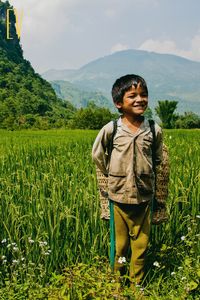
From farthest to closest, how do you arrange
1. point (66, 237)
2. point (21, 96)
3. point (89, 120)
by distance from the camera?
point (21, 96) → point (89, 120) → point (66, 237)

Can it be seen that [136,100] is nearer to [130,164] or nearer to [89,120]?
[130,164]

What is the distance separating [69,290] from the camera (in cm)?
235

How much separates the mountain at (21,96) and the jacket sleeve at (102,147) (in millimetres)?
36654

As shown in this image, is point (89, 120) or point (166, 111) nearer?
point (89, 120)

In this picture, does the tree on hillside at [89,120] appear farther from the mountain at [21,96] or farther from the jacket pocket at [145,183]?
the jacket pocket at [145,183]

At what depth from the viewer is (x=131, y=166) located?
8.18 ft

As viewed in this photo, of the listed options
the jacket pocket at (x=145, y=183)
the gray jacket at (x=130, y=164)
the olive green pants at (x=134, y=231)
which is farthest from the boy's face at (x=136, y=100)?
the olive green pants at (x=134, y=231)

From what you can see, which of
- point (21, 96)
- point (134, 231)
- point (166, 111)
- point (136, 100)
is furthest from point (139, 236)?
point (21, 96)

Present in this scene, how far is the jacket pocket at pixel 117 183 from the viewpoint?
253cm

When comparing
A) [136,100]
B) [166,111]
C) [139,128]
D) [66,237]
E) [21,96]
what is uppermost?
[21,96]

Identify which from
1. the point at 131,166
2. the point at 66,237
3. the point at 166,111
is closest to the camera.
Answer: the point at 131,166

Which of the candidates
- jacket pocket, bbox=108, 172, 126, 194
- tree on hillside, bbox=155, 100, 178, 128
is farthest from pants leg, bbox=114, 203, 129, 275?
tree on hillside, bbox=155, 100, 178, 128

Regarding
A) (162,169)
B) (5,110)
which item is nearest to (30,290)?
(162,169)

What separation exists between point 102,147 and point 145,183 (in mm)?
355
